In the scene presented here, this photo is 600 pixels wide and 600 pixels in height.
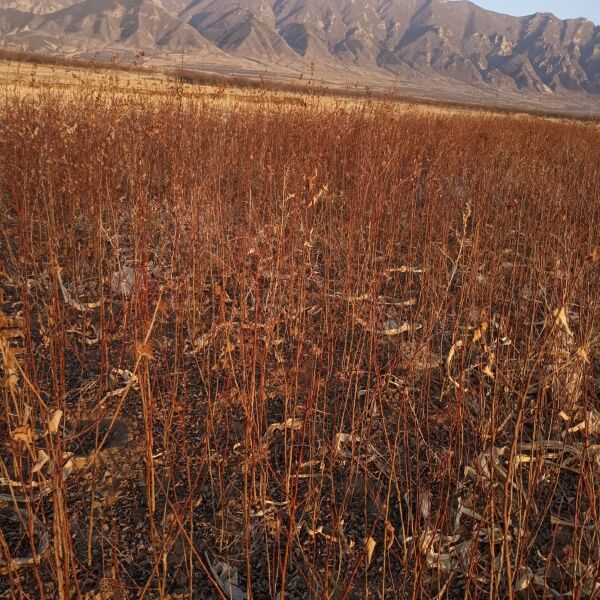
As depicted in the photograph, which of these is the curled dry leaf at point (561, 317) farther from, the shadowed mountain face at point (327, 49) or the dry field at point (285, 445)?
the shadowed mountain face at point (327, 49)

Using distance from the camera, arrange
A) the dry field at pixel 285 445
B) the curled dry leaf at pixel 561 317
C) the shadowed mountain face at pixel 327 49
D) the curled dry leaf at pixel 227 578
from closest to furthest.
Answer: the curled dry leaf at pixel 561 317, the dry field at pixel 285 445, the curled dry leaf at pixel 227 578, the shadowed mountain face at pixel 327 49

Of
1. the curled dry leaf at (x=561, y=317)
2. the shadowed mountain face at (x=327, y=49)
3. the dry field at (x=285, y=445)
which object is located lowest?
the dry field at (x=285, y=445)

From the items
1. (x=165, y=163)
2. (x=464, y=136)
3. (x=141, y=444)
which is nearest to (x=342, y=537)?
(x=141, y=444)

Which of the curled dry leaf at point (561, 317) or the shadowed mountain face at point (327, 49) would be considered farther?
the shadowed mountain face at point (327, 49)

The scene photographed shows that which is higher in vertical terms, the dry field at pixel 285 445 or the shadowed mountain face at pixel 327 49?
the shadowed mountain face at pixel 327 49

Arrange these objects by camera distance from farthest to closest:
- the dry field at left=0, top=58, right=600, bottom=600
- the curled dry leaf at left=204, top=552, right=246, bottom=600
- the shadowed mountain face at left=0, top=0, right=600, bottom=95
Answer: the shadowed mountain face at left=0, top=0, right=600, bottom=95
the curled dry leaf at left=204, top=552, right=246, bottom=600
the dry field at left=0, top=58, right=600, bottom=600

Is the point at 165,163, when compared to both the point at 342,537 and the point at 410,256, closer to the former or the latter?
the point at 410,256

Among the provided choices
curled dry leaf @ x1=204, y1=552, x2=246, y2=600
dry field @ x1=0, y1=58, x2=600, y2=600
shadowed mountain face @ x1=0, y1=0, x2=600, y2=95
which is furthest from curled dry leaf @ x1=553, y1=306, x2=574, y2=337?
shadowed mountain face @ x1=0, y1=0, x2=600, y2=95

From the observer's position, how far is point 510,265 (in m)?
3.92

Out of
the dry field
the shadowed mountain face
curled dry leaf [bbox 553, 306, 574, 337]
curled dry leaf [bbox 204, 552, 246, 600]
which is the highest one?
the shadowed mountain face

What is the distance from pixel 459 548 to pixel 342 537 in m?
0.39

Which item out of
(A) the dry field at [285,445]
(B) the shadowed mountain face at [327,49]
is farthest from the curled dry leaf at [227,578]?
(B) the shadowed mountain face at [327,49]

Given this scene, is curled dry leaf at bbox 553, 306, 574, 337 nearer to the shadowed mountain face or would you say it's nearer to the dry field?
the dry field

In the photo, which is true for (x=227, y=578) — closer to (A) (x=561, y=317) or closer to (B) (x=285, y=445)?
(B) (x=285, y=445)
